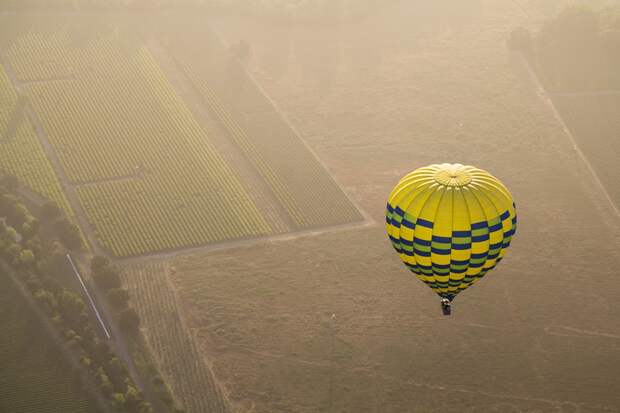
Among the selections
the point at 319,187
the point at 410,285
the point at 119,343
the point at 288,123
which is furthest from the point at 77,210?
the point at 410,285

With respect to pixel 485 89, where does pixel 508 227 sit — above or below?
below

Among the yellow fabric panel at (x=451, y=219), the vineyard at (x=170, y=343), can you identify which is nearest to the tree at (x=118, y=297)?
the vineyard at (x=170, y=343)

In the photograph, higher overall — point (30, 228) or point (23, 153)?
point (23, 153)

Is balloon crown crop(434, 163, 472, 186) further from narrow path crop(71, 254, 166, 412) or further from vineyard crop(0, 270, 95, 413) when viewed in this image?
vineyard crop(0, 270, 95, 413)

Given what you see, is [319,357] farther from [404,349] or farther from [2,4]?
[2,4]

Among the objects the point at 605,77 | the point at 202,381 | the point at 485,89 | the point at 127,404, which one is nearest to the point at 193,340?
the point at 202,381

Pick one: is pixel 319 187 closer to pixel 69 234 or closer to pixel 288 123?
pixel 288 123

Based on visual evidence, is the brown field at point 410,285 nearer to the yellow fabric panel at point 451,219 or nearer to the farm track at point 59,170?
the farm track at point 59,170
